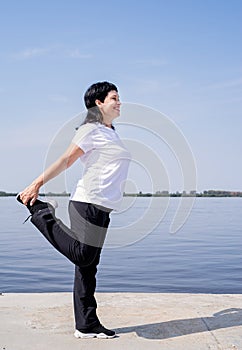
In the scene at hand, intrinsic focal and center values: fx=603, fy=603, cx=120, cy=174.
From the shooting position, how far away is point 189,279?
11125mm

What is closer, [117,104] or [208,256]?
[117,104]

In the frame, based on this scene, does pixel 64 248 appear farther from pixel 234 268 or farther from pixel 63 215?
pixel 234 268

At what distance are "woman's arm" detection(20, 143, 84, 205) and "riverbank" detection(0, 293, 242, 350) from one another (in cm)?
93

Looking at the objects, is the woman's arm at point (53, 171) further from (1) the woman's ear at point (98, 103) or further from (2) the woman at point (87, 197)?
(1) the woman's ear at point (98, 103)

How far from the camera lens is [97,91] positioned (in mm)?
4047

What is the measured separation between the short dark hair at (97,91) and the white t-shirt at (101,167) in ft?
0.70

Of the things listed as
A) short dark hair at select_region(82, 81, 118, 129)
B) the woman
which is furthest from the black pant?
short dark hair at select_region(82, 81, 118, 129)

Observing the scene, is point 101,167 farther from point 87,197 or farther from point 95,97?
point 95,97

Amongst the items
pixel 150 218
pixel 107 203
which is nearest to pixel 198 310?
pixel 150 218

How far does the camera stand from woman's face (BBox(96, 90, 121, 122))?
4.03 meters

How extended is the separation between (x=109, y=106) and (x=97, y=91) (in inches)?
5.2

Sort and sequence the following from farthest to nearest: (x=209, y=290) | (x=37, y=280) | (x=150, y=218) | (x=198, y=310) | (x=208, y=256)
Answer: (x=208, y=256)
(x=37, y=280)
(x=209, y=290)
(x=198, y=310)
(x=150, y=218)

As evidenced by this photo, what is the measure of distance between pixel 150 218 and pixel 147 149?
641mm

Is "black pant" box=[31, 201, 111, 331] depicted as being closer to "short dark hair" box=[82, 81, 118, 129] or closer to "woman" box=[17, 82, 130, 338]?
"woman" box=[17, 82, 130, 338]
